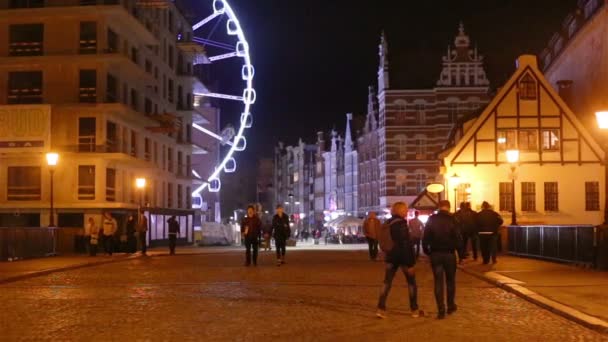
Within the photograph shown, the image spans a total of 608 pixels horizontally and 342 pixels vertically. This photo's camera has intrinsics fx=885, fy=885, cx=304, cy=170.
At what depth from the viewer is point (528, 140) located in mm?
44188

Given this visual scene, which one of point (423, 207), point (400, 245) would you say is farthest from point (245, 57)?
point (400, 245)

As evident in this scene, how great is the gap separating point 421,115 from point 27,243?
4708cm

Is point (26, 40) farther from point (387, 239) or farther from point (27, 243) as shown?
point (387, 239)

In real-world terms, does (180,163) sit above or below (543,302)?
above

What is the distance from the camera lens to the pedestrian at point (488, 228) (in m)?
25.5

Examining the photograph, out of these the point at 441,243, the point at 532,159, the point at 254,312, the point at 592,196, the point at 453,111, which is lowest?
the point at 254,312

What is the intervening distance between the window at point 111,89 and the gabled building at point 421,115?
100ft

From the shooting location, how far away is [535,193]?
44.2 metres

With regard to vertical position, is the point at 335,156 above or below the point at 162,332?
above

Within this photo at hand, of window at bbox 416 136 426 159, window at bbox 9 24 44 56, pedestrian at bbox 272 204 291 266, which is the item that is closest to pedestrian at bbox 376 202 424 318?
pedestrian at bbox 272 204 291 266

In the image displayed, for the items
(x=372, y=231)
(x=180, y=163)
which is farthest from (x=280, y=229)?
(x=180, y=163)

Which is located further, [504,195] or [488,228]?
[504,195]

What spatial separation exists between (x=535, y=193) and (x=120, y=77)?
2307 centimetres

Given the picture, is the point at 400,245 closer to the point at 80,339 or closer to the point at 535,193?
the point at 80,339
